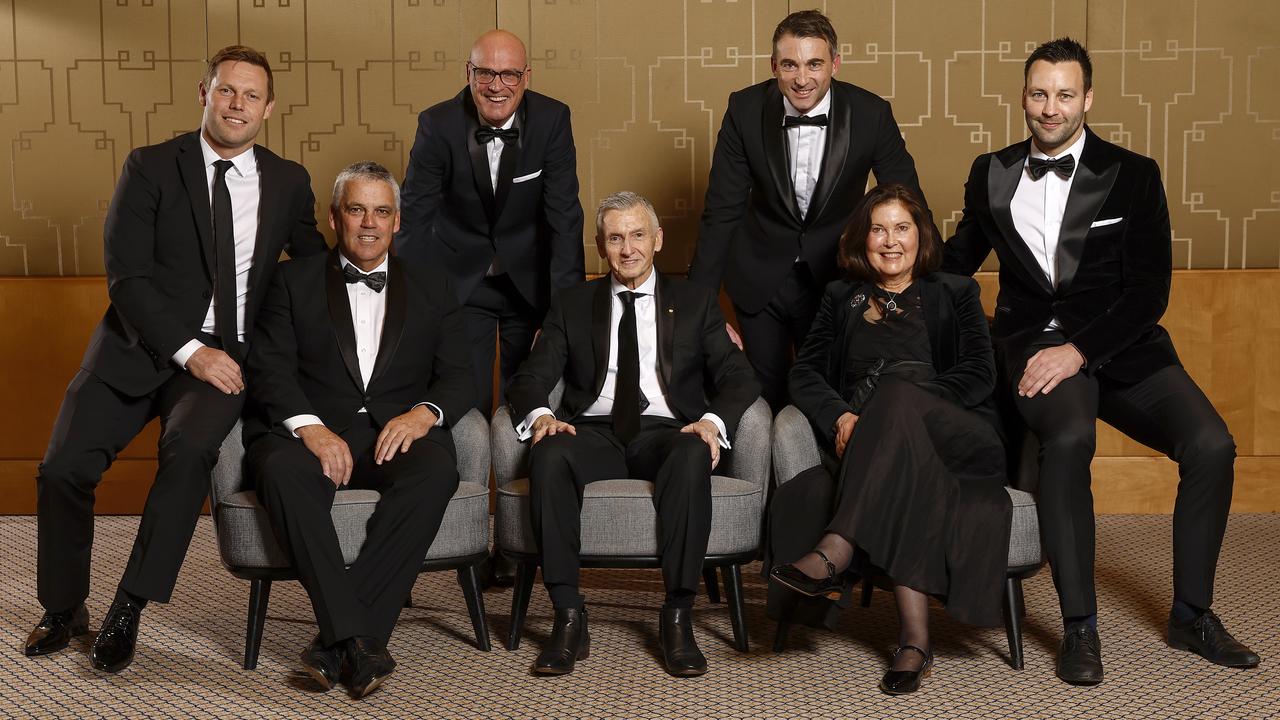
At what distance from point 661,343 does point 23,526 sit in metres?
3.07

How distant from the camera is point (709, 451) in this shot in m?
3.12

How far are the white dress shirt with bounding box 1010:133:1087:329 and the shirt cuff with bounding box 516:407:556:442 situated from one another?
148 cm

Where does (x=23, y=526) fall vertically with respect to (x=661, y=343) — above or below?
below

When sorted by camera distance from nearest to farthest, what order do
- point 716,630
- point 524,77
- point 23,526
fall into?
point 716,630 < point 524,77 < point 23,526

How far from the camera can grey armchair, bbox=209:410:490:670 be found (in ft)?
9.87

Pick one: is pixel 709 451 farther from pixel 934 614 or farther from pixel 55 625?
pixel 55 625

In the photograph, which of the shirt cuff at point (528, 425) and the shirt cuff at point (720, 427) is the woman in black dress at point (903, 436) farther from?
the shirt cuff at point (528, 425)

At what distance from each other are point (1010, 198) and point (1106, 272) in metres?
0.35

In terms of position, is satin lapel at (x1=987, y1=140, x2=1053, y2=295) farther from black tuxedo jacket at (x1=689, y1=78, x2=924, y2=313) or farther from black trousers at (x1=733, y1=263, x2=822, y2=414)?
black trousers at (x1=733, y1=263, x2=822, y2=414)

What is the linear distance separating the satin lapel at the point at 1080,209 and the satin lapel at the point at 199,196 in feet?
7.89

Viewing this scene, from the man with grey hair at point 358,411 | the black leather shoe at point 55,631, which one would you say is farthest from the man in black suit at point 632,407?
the black leather shoe at point 55,631

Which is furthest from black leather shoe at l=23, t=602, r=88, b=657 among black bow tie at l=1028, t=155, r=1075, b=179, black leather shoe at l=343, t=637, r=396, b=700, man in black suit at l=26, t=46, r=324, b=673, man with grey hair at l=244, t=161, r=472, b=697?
black bow tie at l=1028, t=155, r=1075, b=179

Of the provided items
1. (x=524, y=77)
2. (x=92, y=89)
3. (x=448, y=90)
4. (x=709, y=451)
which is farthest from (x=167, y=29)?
(x=709, y=451)

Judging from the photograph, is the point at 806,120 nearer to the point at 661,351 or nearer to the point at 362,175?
the point at 661,351
